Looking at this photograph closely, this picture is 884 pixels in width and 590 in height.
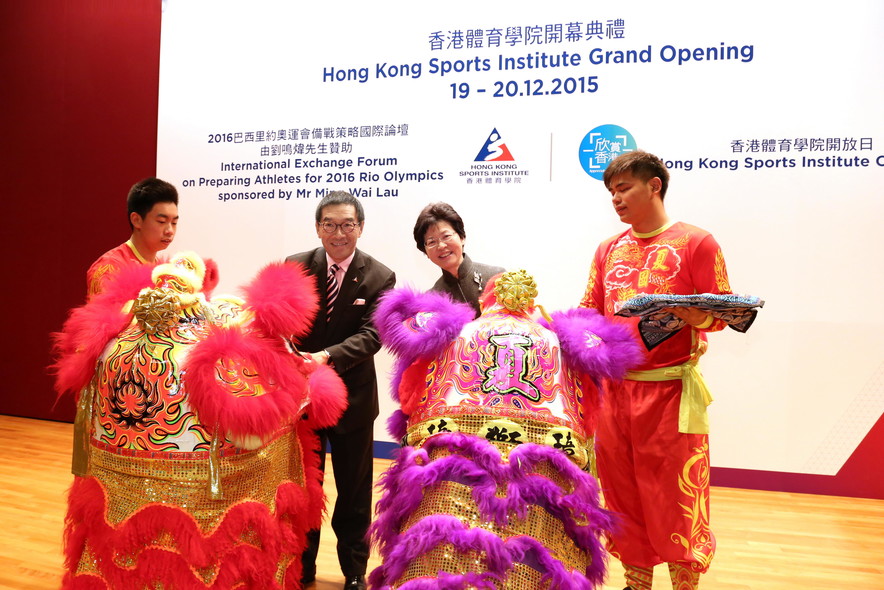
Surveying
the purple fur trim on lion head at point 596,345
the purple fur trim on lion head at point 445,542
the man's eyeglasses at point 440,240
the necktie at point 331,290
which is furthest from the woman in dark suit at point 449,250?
the purple fur trim on lion head at point 445,542

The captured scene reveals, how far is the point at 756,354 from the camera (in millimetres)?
4254

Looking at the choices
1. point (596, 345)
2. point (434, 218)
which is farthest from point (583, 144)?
point (596, 345)

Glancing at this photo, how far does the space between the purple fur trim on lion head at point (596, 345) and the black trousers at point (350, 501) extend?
1.20 metres

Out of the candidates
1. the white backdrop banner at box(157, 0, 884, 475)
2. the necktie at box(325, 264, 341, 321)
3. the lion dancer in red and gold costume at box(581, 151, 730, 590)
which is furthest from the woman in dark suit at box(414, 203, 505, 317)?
the white backdrop banner at box(157, 0, 884, 475)

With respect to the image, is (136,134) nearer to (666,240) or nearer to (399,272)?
(399,272)

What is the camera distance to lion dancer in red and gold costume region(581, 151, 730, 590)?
7.07ft

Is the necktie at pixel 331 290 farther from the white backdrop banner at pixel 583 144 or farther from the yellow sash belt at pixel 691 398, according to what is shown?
the white backdrop banner at pixel 583 144

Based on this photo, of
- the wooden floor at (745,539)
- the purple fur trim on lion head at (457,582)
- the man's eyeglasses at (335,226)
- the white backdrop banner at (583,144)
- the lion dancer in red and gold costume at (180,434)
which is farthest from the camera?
the white backdrop banner at (583,144)

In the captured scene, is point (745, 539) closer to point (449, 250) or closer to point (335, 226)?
point (449, 250)

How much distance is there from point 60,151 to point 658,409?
5684 mm

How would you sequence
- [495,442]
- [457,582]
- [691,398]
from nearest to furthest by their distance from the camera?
[457,582] < [495,442] < [691,398]

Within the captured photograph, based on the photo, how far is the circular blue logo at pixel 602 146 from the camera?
14.5ft

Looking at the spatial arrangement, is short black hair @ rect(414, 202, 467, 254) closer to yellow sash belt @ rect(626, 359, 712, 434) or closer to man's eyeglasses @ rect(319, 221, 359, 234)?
man's eyeglasses @ rect(319, 221, 359, 234)

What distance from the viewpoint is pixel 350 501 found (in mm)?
2699
